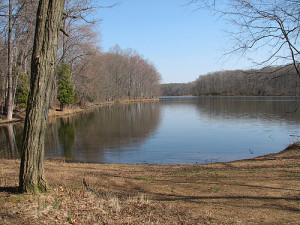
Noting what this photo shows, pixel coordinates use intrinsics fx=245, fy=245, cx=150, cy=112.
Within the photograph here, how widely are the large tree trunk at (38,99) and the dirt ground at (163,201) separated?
16.3 inches

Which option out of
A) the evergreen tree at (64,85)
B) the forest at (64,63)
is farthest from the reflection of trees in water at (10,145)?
the evergreen tree at (64,85)

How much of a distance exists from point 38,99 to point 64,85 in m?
35.4

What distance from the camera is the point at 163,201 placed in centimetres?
507

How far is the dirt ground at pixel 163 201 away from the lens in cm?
390

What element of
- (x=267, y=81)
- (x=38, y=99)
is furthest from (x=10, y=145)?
(x=267, y=81)

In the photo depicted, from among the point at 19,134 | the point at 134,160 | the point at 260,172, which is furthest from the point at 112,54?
the point at 260,172

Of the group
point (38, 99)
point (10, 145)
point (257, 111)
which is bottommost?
point (10, 145)

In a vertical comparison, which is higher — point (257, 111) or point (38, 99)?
point (38, 99)

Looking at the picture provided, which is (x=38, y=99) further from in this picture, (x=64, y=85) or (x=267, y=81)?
(x=64, y=85)

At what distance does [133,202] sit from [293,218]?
278cm

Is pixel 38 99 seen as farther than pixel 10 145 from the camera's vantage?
No

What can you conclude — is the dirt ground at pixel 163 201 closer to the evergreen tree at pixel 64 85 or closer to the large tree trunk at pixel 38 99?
the large tree trunk at pixel 38 99

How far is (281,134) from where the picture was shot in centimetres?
1820

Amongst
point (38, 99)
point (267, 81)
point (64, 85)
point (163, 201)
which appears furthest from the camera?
point (64, 85)
